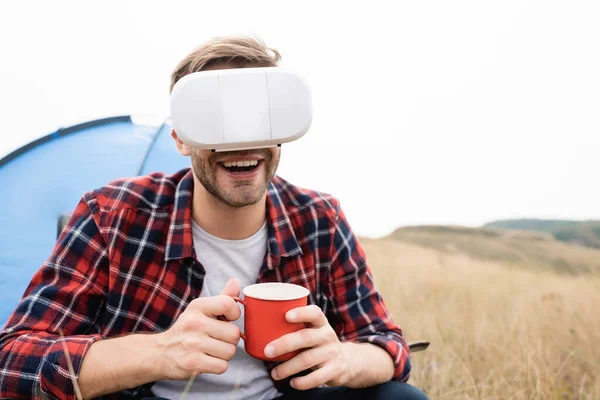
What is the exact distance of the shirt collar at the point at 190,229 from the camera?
4.02 feet

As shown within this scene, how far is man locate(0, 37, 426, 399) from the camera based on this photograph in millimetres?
937

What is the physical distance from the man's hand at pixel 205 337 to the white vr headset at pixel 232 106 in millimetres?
313

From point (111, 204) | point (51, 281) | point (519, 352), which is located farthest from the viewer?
point (519, 352)

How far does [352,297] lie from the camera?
1.35m

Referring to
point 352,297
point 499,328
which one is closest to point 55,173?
point 352,297

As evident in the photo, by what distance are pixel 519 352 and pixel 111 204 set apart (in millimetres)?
1698

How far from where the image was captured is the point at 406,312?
→ 106 inches

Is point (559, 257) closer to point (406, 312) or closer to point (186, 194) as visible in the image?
point (406, 312)

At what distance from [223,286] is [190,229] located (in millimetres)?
172

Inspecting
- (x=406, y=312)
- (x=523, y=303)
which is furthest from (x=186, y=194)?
(x=523, y=303)

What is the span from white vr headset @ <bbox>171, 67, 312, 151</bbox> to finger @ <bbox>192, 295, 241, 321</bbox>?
0.99ft

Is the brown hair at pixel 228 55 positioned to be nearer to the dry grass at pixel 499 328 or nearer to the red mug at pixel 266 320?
the red mug at pixel 266 320

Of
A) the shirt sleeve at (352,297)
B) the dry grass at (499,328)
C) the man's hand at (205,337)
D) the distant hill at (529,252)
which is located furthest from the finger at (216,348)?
the distant hill at (529,252)

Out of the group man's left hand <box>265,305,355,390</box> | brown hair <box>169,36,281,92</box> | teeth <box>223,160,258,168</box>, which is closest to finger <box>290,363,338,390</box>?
man's left hand <box>265,305,355,390</box>
